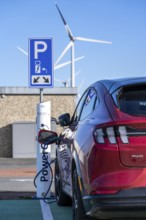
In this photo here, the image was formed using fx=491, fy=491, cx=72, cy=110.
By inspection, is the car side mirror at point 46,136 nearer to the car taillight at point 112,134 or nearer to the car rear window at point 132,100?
the car rear window at point 132,100

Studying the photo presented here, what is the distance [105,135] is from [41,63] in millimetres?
4531

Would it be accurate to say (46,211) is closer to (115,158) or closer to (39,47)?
(39,47)

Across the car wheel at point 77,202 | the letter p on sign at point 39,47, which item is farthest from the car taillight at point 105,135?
the letter p on sign at point 39,47

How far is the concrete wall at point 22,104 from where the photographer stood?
1006 inches

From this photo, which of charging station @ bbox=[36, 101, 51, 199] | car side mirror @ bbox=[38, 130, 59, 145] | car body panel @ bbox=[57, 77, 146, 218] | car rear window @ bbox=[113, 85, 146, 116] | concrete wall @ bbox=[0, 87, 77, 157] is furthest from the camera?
concrete wall @ bbox=[0, 87, 77, 157]

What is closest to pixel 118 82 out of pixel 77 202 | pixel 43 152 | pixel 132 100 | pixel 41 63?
pixel 132 100

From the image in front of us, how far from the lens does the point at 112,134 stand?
4.30 metres

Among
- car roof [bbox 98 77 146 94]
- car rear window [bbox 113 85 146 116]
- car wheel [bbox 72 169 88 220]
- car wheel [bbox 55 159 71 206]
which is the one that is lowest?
car wheel [bbox 55 159 71 206]

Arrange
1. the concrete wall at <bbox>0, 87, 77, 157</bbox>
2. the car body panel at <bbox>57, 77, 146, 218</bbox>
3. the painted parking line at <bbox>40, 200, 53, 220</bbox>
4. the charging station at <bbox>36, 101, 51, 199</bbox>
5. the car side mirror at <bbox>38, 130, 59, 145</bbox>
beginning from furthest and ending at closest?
the concrete wall at <bbox>0, 87, 77, 157</bbox> < the charging station at <bbox>36, 101, 51, 199</bbox> < the car side mirror at <bbox>38, 130, 59, 145</bbox> < the painted parking line at <bbox>40, 200, 53, 220</bbox> < the car body panel at <bbox>57, 77, 146, 218</bbox>

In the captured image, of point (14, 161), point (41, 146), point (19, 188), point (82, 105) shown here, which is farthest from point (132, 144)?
point (14, 161)

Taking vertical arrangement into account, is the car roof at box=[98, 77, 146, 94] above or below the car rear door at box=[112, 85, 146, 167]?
above

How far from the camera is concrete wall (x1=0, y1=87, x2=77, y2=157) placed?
2555cm

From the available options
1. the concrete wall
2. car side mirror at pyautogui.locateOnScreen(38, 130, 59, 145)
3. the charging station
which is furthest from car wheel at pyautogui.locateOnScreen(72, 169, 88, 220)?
the concrete wall

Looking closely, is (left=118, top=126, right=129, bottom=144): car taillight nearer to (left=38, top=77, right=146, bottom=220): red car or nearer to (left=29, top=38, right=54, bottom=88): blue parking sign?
(left=38, top=77, right=146, bottom=220): red car
